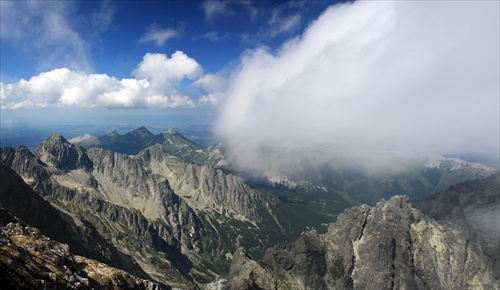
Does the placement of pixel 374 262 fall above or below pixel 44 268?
below

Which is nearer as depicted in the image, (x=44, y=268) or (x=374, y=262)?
(x=44, y=268)

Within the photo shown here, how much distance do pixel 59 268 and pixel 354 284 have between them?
576 feet

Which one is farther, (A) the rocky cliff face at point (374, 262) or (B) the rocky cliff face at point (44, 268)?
(A) the rocky cliff face at point (374, 262)

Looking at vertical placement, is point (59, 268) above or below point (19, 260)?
below

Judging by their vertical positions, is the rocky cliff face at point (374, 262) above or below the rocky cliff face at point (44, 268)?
below

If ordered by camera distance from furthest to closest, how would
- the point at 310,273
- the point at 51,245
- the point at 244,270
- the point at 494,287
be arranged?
the point at 494,287
the point at 310,273
the point at 244,270
the point at 51,245

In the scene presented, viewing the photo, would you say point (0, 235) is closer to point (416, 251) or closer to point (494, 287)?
point (416, 251)

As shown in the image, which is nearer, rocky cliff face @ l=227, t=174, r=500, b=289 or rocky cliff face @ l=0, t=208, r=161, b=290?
rocky cliff face @ l=0, t=208, r=161, b=290

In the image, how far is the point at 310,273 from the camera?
163750 mm

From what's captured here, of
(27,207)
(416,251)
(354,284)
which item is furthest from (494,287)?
(27,207)

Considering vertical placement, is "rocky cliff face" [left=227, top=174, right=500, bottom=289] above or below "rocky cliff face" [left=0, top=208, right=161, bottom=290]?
below

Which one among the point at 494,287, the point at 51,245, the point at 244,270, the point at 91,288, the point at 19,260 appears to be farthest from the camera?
the point at 494,287

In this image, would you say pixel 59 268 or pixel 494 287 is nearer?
pixel 59 268

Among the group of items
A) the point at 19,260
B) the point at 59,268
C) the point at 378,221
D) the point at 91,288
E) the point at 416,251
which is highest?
the point at 19,260
